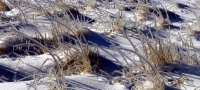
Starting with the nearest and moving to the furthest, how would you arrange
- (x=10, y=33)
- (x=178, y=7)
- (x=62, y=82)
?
(x=62, y=82) → (x=10, y=33) → (x=178, y=7)

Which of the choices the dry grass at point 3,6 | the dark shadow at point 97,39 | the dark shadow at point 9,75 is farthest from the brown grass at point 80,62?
the dry grass at point 3,6

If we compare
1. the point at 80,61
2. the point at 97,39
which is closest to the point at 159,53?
the point at 80,61

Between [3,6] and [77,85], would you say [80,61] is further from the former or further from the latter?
[3,6]

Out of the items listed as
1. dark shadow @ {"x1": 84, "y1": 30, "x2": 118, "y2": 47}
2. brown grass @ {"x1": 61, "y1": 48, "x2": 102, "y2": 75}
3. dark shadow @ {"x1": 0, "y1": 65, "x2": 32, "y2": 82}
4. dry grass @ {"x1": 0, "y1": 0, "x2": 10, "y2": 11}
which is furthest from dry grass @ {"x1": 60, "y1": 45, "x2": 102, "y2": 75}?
dry grass @ {"x1": 0, "y1": 0, "x2": 10, "y2": 11}

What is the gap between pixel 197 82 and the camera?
2074mm

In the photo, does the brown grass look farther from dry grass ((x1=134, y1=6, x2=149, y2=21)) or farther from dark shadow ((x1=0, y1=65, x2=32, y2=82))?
dry grass ((x1=134, y1=6, x2=149, y2=21))

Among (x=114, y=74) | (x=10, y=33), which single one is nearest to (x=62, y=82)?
(x=114, y=74)

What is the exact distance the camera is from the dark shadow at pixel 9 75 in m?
2.22

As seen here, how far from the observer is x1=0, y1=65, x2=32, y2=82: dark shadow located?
2.22m

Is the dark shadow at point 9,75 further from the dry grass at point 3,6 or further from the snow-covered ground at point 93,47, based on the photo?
the dry grass at point 3,6

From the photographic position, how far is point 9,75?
226 cm

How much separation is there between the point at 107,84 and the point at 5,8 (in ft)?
5.88

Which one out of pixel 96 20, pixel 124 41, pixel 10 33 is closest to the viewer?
pixel 10 33

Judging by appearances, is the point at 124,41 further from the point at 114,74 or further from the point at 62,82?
the point at 62,82
